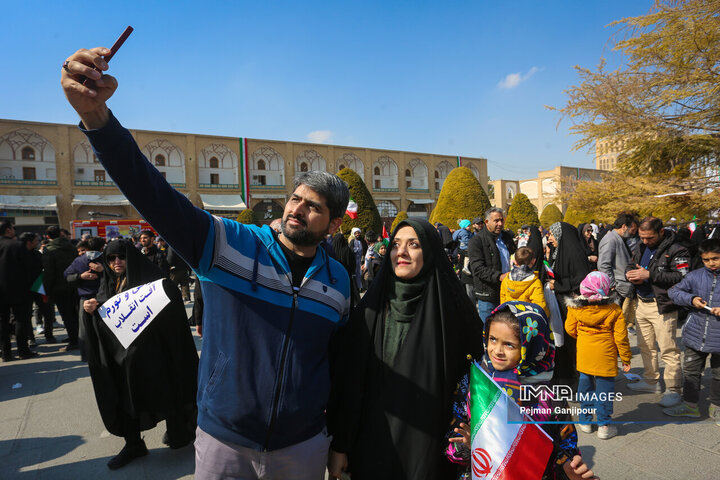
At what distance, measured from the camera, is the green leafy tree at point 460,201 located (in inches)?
755

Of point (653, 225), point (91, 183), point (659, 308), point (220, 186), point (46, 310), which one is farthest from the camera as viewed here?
point (220, 186)

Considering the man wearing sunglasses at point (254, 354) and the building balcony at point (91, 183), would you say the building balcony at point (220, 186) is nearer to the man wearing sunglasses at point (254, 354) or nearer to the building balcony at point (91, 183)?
the building balcony at point (91, 183)

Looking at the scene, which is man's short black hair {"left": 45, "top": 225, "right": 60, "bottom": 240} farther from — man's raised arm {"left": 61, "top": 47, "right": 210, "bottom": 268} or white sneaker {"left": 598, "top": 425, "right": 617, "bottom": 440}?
white sneaker {"left": 598, "top": 425, "right": 617, "bottom": 440}

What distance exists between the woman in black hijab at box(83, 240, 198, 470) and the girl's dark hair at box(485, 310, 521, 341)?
246cm

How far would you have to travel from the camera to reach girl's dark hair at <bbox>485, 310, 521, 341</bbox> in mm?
1833

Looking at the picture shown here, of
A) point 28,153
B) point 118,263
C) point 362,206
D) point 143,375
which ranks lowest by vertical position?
point 143,375

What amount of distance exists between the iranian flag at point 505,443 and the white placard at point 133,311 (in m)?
2.50

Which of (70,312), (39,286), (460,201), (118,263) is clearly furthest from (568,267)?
(460,201)

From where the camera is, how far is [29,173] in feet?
91.6

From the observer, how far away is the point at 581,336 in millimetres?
3459

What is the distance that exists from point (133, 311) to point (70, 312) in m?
5.02

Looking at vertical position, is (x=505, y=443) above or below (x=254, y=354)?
below

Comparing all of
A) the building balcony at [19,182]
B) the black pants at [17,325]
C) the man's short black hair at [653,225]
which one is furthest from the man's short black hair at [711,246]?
the building balcony at [19,182]

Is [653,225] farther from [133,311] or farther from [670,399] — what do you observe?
[133,311]
